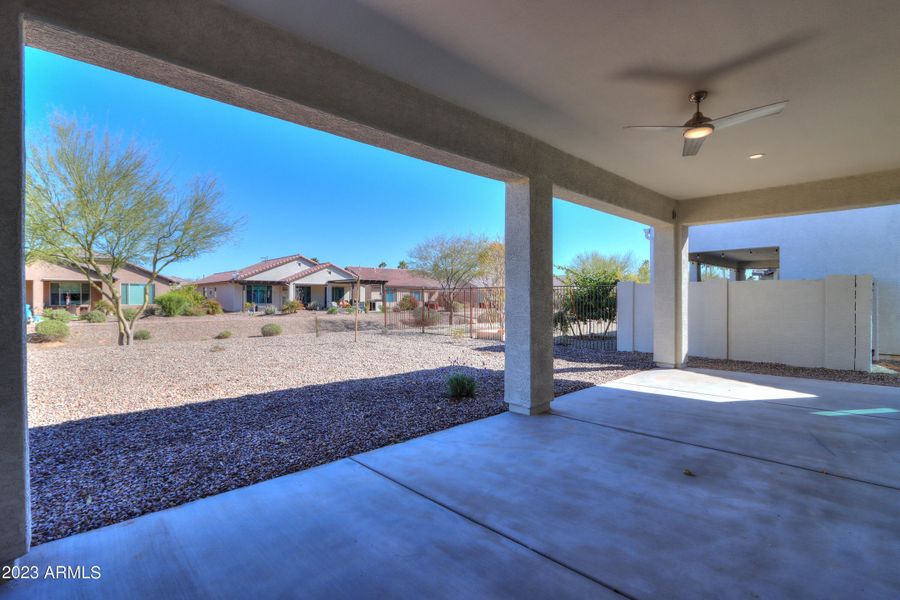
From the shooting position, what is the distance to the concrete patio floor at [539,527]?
1976mm

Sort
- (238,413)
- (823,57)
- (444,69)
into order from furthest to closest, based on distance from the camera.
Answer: (238,413)
(444,69)
(823,57)

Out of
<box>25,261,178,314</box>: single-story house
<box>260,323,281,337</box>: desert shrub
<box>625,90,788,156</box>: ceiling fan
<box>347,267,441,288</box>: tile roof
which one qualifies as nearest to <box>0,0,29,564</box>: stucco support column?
<box>625,90,788,156</box>: ceiling fan

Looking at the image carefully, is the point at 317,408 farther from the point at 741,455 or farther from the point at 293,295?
the point at 293,295

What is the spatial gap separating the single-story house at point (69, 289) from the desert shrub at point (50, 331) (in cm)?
913

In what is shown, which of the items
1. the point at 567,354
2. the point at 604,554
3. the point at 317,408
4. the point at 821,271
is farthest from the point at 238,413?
Answer: the point at 821,271

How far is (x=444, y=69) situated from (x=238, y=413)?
4431 millimetres

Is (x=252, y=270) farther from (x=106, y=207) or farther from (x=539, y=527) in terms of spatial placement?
(x=539, y=527)

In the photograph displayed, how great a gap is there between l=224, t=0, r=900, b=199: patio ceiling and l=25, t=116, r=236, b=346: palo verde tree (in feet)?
34.8

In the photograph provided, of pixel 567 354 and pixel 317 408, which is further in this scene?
pixel 567 354

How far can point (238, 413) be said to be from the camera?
16.2ft

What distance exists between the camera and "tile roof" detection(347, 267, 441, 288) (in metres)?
35.0

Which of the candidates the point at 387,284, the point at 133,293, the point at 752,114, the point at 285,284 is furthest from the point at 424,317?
the point at 133,293

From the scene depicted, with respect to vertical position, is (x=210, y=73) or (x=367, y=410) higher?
(x=210, y=73)

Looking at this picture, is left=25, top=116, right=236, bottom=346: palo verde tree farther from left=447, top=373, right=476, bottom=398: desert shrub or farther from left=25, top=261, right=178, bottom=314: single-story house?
left=447, top=373, right=476, bottom=398: desert shrub
